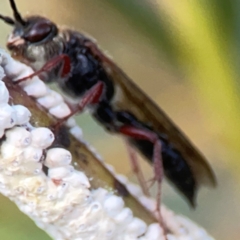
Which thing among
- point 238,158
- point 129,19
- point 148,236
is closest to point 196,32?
point 129,19

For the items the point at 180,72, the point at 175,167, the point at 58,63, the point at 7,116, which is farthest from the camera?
the point at 180,72

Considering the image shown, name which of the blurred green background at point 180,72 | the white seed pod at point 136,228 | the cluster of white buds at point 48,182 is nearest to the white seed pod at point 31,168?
the cluster of white buds at point 48,182

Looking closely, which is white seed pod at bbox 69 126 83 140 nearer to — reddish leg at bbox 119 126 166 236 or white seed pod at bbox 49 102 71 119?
white seed pod at bbox 49 102 71 119

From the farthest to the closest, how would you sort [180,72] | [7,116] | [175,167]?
[180,72], [175,167], [7,116]

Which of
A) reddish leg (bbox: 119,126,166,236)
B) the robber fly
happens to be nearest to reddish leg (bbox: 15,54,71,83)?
the robber fly

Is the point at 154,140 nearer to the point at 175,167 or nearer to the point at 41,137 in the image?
the point at 175,167

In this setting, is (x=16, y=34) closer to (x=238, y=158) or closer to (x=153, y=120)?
(x=153, y=120)

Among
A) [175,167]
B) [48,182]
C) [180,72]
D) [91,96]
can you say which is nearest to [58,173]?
[48,182]
